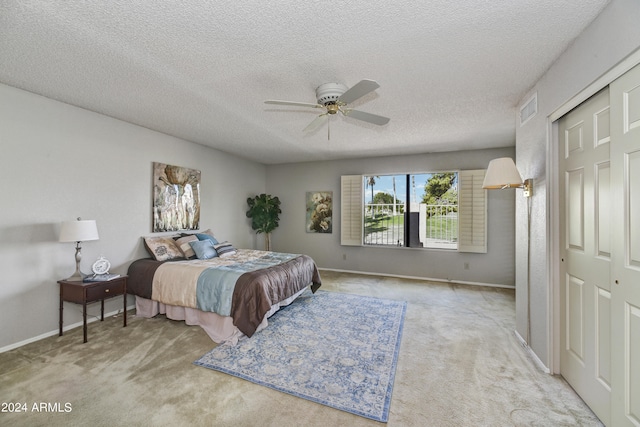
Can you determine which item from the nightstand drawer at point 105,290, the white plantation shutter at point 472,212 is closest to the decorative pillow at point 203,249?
the nightstand drawer at point 105,290

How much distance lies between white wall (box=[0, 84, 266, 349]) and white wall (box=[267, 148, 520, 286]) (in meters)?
3.16

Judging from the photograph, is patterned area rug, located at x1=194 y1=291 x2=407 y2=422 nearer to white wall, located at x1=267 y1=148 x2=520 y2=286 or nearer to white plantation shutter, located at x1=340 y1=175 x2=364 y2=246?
white wall, located at x1=267 y1=148 x2=520 y2=286

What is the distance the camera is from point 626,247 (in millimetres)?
1494

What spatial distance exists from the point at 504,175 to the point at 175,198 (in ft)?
15.4

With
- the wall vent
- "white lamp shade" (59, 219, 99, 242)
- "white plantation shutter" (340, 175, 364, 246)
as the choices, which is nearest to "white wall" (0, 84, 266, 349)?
"white lamp shade" (59, 219, 99, 242)

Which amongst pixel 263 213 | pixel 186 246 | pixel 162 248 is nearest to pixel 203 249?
pixel 186 246

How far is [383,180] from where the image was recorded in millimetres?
5977

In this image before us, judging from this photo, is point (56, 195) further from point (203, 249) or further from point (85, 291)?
point (203, 249)

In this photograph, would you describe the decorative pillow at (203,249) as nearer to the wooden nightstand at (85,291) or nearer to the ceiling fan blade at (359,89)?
the wooden nightstand at (85,291)

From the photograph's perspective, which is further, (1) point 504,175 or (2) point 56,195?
(2) point 56,195

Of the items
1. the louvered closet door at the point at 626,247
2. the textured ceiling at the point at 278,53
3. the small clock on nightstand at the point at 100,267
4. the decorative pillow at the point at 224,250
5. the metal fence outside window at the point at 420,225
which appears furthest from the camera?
the metal fence outside window at the point at 420,225

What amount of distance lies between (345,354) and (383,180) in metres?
4.23

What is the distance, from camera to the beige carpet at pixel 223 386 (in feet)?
5.82

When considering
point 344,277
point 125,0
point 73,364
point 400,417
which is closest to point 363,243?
point 344,277
